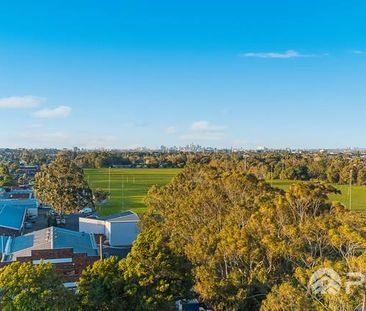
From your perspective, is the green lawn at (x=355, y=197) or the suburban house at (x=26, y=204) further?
the green lawn at (x=355, y=197)

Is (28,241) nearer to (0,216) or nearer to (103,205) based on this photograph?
(0,216)

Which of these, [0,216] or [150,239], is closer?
[150,239]

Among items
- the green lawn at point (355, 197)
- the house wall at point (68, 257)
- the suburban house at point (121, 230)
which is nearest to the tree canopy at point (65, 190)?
the suburban house at point (121, 230)

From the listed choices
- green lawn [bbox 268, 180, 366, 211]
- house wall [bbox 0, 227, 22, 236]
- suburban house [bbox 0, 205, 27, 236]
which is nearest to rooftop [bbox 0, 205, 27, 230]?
suburban house [bbox 0, 205, 27, 236]

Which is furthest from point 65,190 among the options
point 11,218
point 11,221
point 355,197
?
point 355,197

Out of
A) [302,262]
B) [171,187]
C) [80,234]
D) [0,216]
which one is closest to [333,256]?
[302,262]

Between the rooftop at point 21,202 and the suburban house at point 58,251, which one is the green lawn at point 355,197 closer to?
the suburban house at point 58,251

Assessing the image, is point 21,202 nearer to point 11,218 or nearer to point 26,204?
point 26,204
